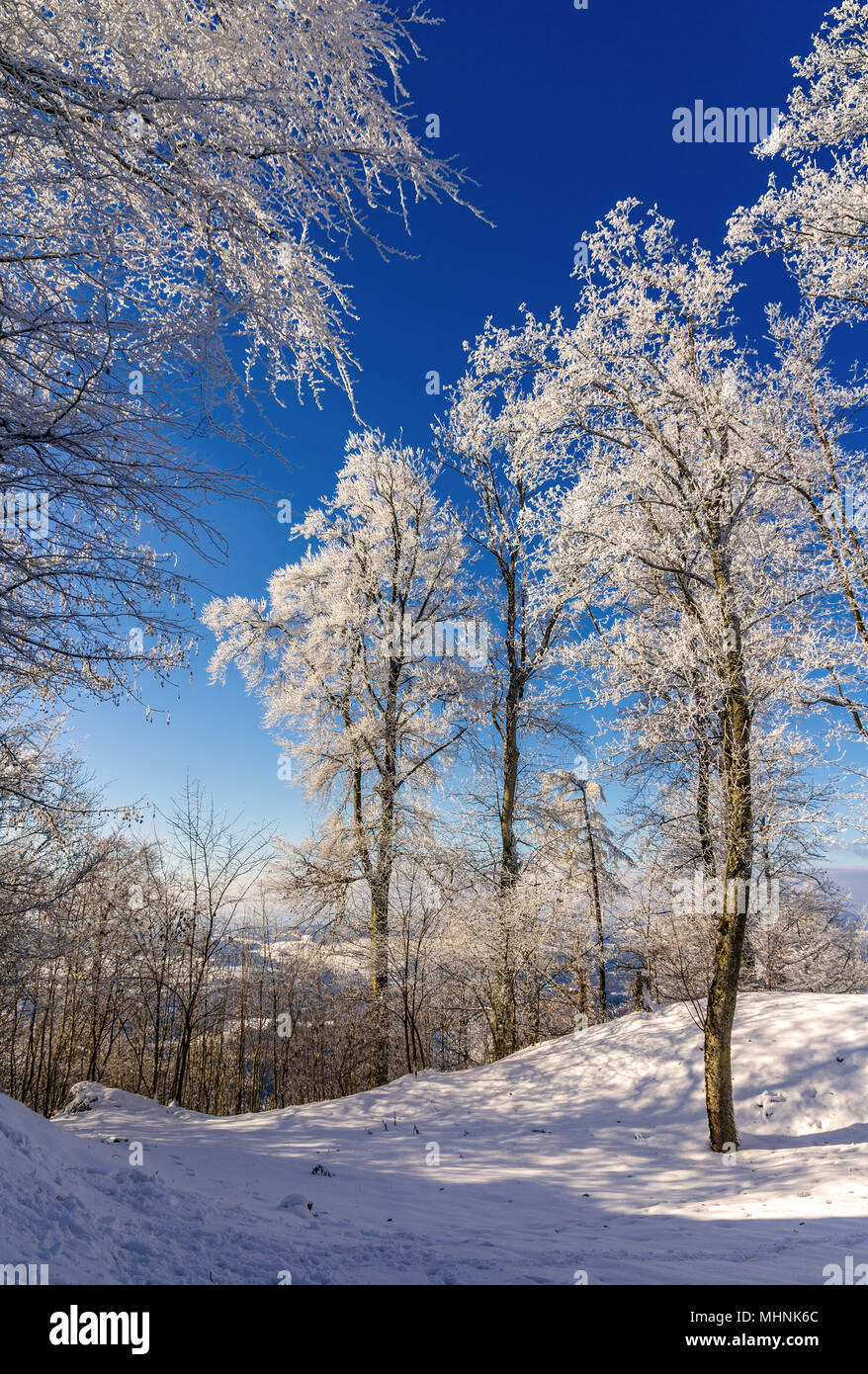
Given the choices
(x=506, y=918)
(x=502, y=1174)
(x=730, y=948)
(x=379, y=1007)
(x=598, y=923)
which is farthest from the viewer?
(x=598, y=923)

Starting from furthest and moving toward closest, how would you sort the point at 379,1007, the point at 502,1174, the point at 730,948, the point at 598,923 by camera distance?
the point at 598,923 → the point at 379,1007 → the point at 730,948 → the point at 502,1174

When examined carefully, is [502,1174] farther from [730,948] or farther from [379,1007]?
[379,1007]

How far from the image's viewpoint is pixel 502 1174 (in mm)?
6887

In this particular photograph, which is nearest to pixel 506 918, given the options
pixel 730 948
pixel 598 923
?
pixel 598 923

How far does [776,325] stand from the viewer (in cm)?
939

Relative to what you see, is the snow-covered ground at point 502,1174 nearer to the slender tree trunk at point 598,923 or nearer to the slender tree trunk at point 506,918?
the slender tree trunk at point 506,918

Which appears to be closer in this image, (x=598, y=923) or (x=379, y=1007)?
(x=379, y=1007)

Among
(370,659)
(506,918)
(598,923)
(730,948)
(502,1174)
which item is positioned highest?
(370,659)

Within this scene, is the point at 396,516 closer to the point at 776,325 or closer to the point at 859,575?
the point at 776,325

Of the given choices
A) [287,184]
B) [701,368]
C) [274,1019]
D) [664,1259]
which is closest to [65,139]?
[287,184]

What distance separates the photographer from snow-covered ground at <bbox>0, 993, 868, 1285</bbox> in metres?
3.37

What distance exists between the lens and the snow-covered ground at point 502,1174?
3373 millimetres

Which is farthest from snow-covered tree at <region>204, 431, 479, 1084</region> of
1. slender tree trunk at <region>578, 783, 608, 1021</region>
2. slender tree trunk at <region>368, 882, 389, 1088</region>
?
slender tree trunk at <region>578, 783, 608, 1021</region>

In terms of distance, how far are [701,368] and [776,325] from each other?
2.06m
